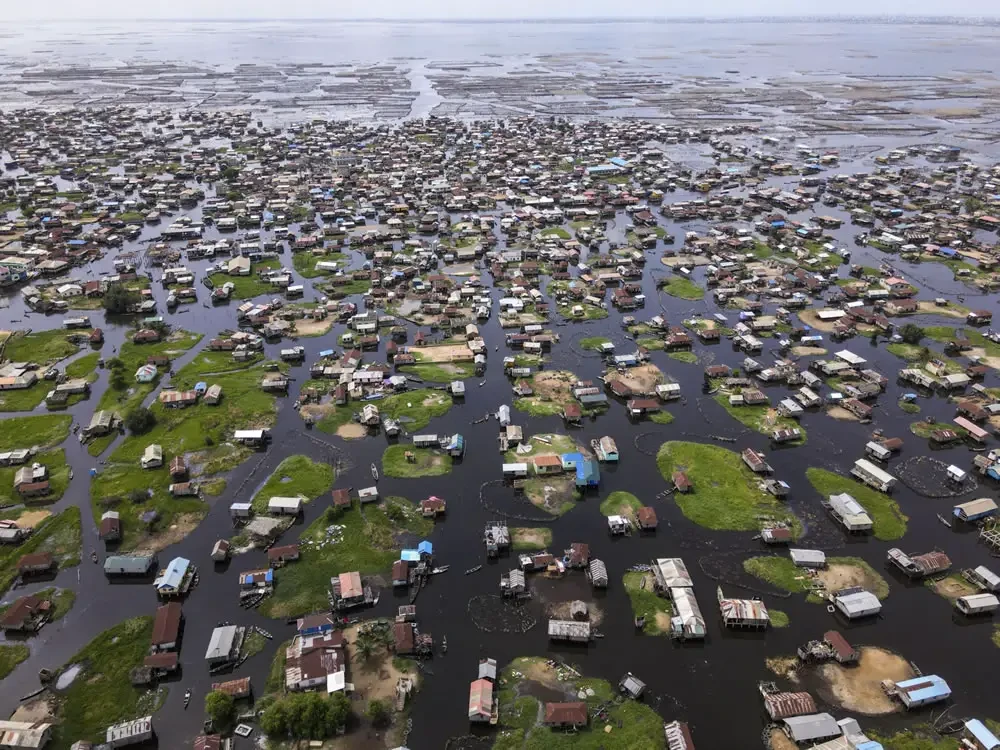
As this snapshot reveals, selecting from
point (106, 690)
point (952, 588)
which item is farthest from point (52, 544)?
point (952, 588)

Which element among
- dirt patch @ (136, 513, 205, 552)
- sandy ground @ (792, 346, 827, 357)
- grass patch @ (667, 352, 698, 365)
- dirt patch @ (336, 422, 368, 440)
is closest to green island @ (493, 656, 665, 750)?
dirt patch @ (136, 513, 205, 552)

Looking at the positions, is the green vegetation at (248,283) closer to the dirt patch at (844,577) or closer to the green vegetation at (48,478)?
the green vegetation at (48,478)

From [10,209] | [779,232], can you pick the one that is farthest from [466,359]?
[10,209]

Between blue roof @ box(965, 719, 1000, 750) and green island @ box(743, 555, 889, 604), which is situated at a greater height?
blue roof @ box(965, 719, 1000, 750)

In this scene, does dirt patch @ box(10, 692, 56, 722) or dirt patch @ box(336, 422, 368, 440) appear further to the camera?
dirt patch @ box(336, 422, 368, 440)

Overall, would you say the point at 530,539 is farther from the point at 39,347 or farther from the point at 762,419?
the point at 39,347

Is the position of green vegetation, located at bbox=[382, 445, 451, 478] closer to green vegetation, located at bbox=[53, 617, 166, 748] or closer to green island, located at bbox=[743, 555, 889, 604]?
green vegetation, located at bbox=[53, 617, 166, 748]

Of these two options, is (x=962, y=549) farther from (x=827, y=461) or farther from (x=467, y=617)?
(x=467, y=617)
